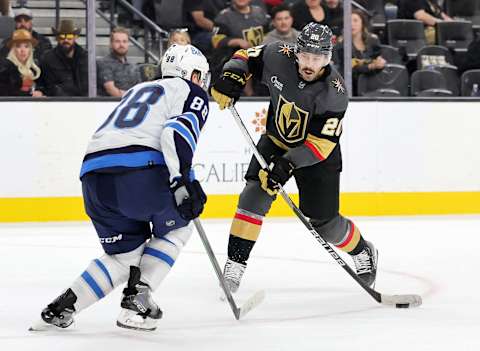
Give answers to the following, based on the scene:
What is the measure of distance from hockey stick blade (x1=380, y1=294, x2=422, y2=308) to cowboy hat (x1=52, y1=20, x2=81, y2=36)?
3437 mm

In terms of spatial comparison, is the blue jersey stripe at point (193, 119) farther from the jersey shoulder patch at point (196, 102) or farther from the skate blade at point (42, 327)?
the skate blade at point (42, 327)

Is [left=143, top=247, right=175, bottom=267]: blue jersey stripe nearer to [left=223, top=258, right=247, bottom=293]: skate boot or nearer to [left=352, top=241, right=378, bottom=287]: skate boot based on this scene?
[left=223, top=258, right=247, bottom=293]: skate boot

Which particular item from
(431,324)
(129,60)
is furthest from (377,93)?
(431,324)

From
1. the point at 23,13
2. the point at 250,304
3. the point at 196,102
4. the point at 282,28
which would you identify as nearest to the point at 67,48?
the point at 23,13

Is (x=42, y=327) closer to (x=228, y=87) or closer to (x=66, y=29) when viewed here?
(x=228, y=87)

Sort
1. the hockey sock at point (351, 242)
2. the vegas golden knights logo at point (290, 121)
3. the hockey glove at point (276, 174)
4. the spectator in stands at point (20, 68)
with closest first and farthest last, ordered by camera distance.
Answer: the hockey glove at point (276, 174) < the vegas golden knights logo at point (290, 121) < the hockey sock at point (351, 242) < the spectator in stands at point (20, 68)

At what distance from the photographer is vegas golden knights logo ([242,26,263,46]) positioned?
7.22m

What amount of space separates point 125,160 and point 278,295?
4.04 ft

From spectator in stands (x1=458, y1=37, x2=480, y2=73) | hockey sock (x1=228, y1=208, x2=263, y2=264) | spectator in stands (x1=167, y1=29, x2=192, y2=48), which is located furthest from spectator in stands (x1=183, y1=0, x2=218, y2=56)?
hockey sock (x1=228, y1=208, x2=263, y2=264)

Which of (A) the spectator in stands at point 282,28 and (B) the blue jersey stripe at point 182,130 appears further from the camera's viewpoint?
(A) the spectator in stands at point 282,28

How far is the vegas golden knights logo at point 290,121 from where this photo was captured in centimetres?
418

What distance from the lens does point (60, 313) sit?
3.34 metres

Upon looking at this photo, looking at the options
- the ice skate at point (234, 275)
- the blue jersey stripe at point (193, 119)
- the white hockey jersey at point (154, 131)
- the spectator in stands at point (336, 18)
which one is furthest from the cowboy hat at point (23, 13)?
the blue jersey stripe at point (193, 119)

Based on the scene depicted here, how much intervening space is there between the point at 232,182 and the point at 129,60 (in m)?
1.02
